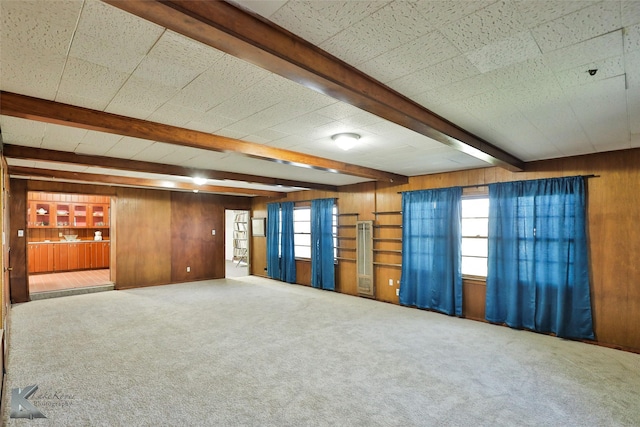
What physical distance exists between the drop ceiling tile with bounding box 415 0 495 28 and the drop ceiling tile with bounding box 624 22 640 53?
776 mm

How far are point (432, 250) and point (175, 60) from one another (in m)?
Answer: 4.83

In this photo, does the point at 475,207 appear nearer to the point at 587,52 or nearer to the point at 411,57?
the point at 587,52

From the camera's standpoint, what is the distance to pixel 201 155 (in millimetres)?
4258

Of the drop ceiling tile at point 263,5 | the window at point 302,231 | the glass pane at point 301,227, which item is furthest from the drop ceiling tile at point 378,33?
the glass pane at point 301,227

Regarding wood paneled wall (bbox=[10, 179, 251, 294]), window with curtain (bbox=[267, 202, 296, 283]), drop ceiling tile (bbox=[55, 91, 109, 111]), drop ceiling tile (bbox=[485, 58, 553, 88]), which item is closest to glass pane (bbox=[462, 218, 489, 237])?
drop ceiling tile (bbox=[485, 58, 553, 88])

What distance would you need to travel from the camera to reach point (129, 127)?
9.09 feet

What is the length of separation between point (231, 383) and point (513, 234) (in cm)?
413

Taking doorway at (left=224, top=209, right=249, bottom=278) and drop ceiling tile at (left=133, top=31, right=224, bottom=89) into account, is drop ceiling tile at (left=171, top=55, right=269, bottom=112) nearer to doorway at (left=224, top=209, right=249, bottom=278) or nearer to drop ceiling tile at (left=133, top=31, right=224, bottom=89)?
drop ceiling tile at (left=133, top=31, right=224, bottom=89)

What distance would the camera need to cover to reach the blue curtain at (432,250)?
17.2ft

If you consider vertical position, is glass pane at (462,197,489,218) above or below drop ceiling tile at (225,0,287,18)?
below

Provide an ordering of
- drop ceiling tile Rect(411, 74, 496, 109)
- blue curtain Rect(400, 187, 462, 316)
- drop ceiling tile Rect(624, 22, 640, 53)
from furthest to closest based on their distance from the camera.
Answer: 1. blue curtain Rect(400, 187, 462, 316)
2. drop ceiling tile Rect(411, 74, 496, 109)
3. drop ceiling tile Rect(624, 22, 640, 53)

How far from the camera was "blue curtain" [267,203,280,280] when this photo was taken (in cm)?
866

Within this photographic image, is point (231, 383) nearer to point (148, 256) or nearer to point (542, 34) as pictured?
point (542, 34)

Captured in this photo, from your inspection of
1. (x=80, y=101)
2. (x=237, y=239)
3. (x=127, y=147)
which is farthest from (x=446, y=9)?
(x=237, y=239)
